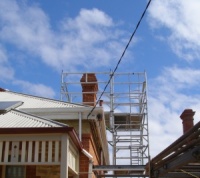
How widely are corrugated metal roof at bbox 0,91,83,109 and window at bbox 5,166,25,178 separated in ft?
6.82

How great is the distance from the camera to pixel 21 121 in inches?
354

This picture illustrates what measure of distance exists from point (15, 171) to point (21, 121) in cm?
206

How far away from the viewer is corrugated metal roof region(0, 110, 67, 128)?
8570mm

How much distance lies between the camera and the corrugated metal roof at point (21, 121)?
8570mm

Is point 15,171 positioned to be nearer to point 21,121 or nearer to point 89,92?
point 21,121

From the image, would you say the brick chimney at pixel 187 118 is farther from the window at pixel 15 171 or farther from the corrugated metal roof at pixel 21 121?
the corrugated metal roof at pixel 21 121

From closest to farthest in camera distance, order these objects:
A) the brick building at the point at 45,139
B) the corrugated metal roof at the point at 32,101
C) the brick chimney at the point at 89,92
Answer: the brick building at the point at 45,139
the corrugated metal roof at the point at 32,101
the brick chimney at the point at 89,92

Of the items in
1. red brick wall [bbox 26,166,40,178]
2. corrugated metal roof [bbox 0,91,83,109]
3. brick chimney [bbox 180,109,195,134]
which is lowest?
red brick wall [bbox 26,166,40,178]

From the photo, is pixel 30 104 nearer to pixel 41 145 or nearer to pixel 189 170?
pixel 41 145

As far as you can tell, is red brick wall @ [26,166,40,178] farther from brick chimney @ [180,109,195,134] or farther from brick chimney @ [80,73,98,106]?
brick chimney @ [80,73,98,106]

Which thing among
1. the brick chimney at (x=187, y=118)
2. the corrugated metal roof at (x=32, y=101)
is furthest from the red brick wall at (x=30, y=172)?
the brick chimney at (x=187, y=118)

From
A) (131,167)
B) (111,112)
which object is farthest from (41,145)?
(111,112)

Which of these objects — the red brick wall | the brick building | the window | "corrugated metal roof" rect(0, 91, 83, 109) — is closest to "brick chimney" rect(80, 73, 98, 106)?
the brick building

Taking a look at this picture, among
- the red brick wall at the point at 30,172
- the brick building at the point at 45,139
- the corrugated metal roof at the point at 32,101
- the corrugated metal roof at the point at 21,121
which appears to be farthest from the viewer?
the corrugated metal roof at the point at 32,101
